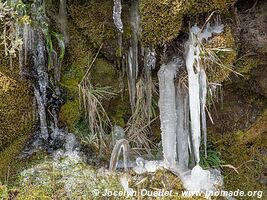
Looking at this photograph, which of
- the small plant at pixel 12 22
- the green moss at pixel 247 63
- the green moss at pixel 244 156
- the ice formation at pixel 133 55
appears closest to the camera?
the small plant at pixel 12 22

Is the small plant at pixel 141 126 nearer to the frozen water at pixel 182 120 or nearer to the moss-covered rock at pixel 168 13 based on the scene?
the frozen water at pixel 182 120

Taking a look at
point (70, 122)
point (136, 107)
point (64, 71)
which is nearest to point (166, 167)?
point (136, 107)

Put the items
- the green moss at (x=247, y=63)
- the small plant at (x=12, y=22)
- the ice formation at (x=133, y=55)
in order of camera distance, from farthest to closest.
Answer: the green moss at (x=247, y=63) → the ice formation at (x=133, y=55) → the small plant at (x=12, y=22)

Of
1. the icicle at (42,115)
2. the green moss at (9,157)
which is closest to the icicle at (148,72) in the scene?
the icicle at (42,115)

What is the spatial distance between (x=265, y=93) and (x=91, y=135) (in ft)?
5.23

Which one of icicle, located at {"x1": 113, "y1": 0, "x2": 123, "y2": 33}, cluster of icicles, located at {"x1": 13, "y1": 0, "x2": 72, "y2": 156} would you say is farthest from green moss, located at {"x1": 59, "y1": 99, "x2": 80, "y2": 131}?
icicle, located at {"x1": 113, "y1": 0, "x2": 123, "y2": 33}

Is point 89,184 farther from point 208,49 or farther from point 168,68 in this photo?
point 208,49

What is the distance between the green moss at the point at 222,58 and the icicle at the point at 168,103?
30cm

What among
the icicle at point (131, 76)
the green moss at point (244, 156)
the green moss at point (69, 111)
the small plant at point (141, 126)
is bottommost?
the green moss at point (244, 156)

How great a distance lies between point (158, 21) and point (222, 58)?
607 mm

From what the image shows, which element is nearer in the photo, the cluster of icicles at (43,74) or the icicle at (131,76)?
the cluster of icicles at (43,74)

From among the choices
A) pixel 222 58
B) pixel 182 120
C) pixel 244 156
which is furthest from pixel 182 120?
pixel 244 156

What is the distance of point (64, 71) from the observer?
13.3 ft

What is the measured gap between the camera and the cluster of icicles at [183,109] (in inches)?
142
